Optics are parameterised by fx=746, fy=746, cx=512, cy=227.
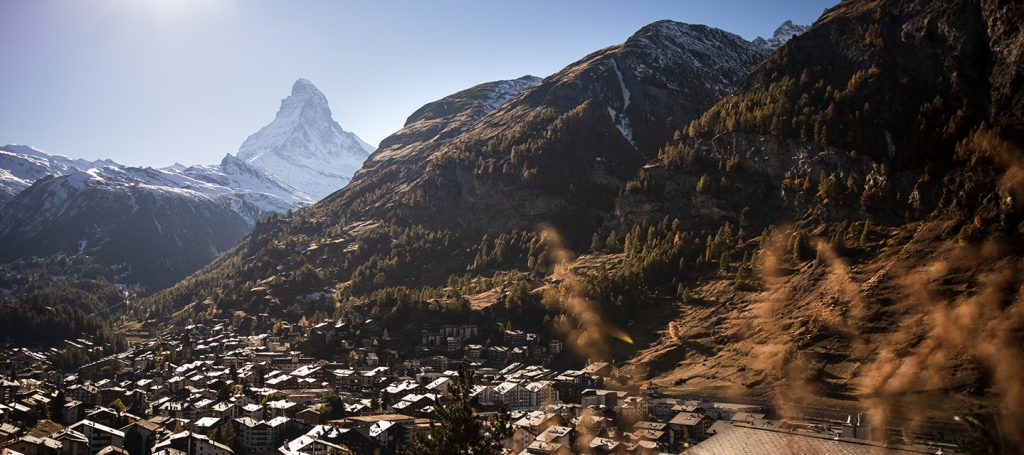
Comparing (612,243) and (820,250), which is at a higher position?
(612,243)

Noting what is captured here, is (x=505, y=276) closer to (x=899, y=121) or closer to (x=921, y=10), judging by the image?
(x=899, y=121)

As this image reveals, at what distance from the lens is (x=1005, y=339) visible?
85.8 metres

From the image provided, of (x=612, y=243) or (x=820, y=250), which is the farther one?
(x=612, y=243)

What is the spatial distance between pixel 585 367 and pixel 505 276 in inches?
2225

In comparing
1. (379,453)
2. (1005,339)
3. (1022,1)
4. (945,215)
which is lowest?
(379,453)

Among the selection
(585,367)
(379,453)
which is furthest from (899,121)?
(379,453)

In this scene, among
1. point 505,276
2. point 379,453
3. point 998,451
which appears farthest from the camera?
point 505,276

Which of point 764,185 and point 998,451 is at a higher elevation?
point 764,185

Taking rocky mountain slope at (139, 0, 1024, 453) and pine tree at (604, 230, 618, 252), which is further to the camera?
pine tree at (604, 230, 618, 252)

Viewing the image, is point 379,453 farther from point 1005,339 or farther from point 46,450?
point 1005,339

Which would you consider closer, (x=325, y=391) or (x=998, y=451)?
(x=998, y=451)

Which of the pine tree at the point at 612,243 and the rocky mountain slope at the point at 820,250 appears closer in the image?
the rocky mountain slope at the point at 820,250

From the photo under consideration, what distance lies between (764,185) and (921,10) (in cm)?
5795

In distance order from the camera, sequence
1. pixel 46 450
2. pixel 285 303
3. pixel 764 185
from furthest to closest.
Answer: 1. pixel 285 303
2. pixel 764 185
3. pixel 46 450
